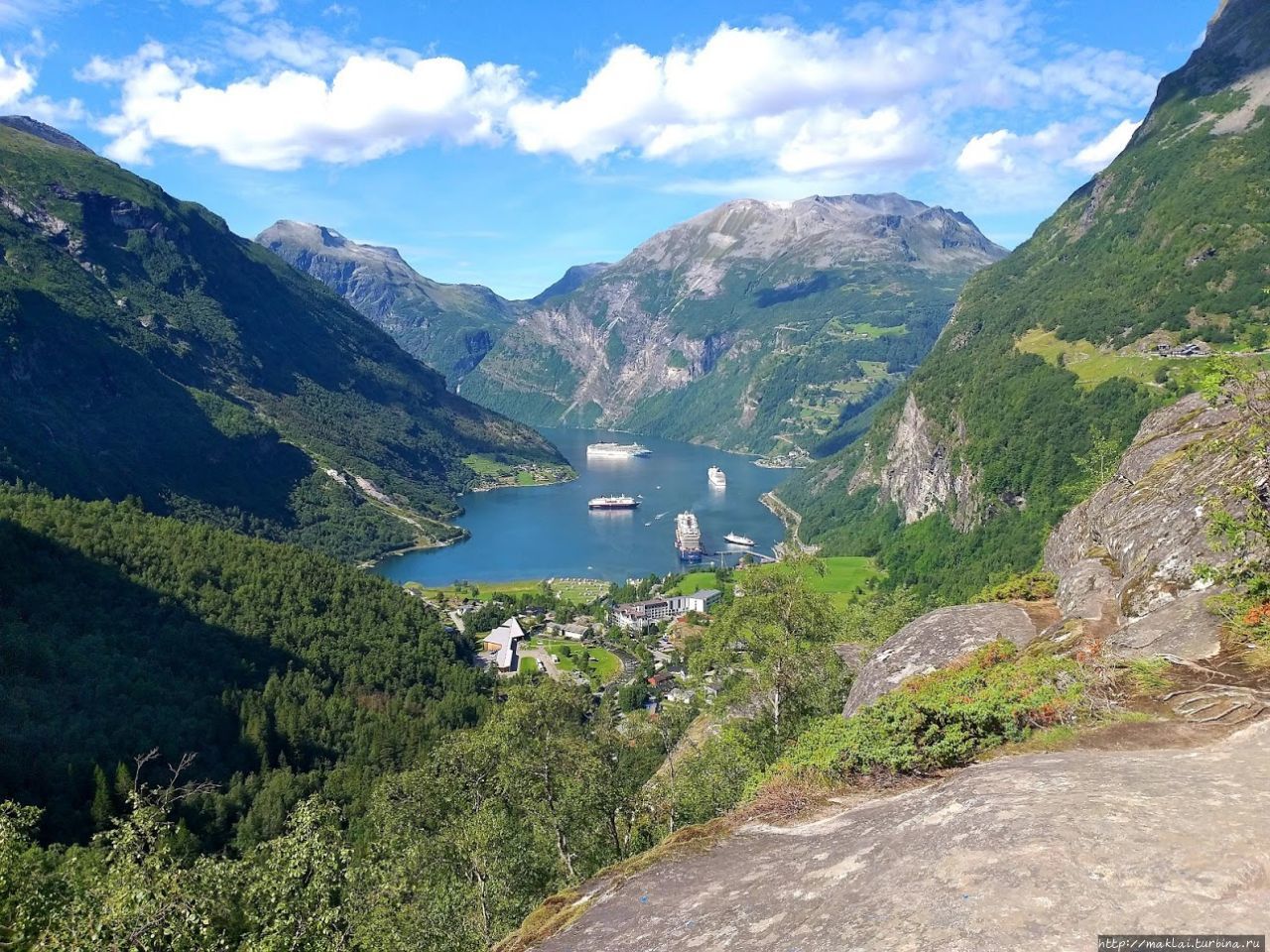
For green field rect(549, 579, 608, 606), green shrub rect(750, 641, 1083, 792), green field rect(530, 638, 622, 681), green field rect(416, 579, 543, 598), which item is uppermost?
green shrub rect(750, 641, 1083, 792)

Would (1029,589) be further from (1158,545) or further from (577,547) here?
(577,547)

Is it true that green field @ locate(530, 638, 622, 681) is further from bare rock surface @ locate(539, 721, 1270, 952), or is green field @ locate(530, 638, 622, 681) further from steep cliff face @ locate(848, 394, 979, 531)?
bare rock surface @ locate(539, 721, 1270, 952)

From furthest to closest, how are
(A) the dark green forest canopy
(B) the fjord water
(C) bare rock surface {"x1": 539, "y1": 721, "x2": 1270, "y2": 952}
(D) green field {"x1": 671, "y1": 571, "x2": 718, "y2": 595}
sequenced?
(B) the fjord water, (D) green field {"x1": 671, "y1": 571, "x2": 718, "y2": 595}, (A) the dark green forest canopy, (C) bare rock surface {"x1": 539, "y1": 721, "x2": 1270, "y2": 952}

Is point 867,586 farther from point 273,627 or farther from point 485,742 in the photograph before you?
point 485,742

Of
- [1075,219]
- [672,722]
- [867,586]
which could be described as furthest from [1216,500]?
[1075,219]

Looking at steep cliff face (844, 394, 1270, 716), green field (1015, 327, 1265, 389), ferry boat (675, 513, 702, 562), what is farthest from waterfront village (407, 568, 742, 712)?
green field (1015, 327, 1265, 389)

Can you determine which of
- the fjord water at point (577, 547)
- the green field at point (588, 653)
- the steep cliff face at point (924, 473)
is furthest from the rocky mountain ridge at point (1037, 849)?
the fjord water at point (577, 547)
